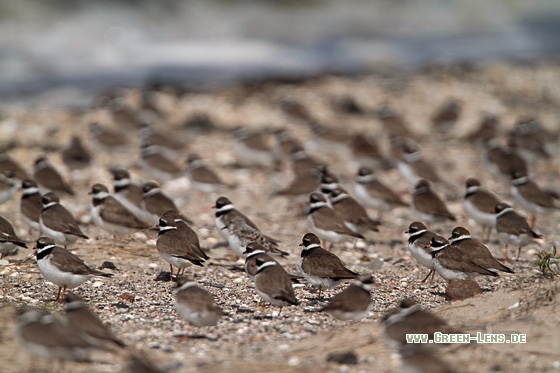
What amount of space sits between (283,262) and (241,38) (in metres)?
22.9

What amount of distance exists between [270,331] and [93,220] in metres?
4.46

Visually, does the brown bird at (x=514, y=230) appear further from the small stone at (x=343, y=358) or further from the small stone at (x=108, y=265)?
the small stone at (x=108, y=265)

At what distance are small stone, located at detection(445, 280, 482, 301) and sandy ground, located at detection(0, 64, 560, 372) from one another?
158 millimetres

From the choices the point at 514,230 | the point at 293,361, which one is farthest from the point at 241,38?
the point at 293,361

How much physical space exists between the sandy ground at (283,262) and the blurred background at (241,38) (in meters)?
→ 4.41

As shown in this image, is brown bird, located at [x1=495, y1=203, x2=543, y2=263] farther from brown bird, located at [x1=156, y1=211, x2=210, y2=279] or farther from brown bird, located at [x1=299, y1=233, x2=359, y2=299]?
brown bird, located at [x1=156, y1=211, x2=210, y2=279]

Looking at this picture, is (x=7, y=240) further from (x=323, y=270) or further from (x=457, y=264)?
(x=457, y=264)

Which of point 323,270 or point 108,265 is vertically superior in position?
point 323,270

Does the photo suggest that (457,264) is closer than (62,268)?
No

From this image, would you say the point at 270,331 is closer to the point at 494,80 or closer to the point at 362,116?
the point at 362,116

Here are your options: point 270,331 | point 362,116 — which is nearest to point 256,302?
point 270,331

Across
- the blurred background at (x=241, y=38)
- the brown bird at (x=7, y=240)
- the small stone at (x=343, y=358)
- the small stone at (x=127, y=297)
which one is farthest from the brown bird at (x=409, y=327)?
the blurred background at (x=241, y=38)

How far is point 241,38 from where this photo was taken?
3222cm

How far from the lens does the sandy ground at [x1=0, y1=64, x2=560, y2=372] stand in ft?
23.1
